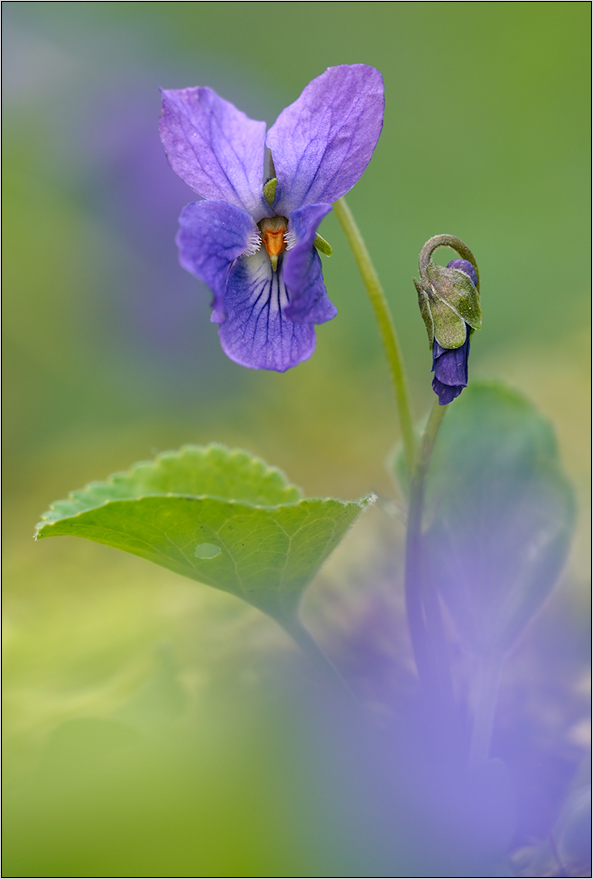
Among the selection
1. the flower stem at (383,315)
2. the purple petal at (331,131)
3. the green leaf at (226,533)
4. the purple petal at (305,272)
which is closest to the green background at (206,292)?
the green leaf at (226,533)

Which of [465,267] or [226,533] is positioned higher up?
[465,267]

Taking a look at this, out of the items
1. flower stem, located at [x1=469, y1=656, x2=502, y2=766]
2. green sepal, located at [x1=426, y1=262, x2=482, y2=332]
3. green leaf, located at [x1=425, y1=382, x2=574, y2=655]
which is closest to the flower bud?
green sepal, located at [x1=426, y1=262, x2=482, y2=332]

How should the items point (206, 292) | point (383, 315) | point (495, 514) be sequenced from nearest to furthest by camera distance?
point (383, 315)
point (495, 514)
point (206, 292)

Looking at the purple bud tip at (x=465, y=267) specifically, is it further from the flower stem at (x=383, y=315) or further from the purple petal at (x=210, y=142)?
the purple petal at (x=210, y=142)

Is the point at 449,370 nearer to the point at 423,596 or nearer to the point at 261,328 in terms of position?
the point at 261,328

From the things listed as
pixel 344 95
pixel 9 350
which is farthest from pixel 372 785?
pixel 9 350

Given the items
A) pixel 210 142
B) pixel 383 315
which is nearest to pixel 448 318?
pixel 383 315
